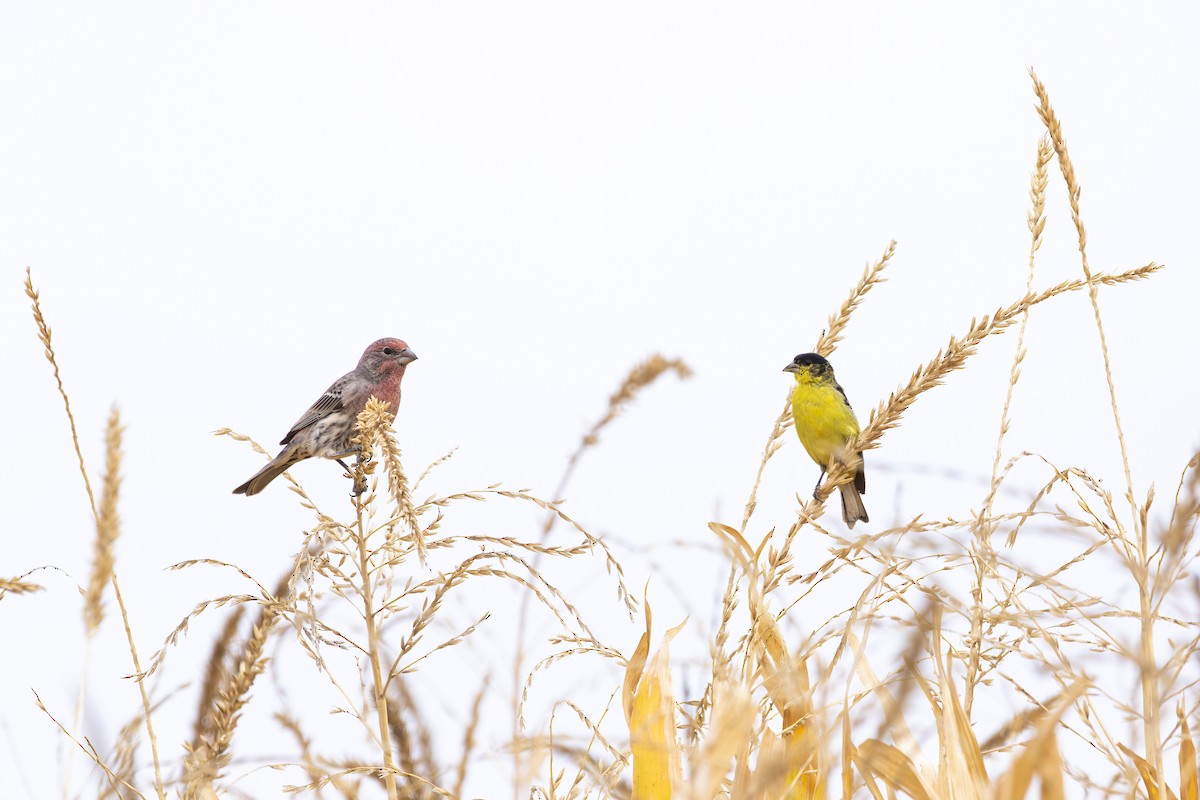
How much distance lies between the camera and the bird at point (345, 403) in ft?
20.3

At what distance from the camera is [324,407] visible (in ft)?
20.8

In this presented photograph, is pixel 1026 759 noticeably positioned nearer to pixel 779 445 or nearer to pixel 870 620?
pixel 870 620

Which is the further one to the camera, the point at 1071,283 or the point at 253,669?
the point at 1071,283

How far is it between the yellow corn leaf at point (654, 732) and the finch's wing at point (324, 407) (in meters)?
4.37

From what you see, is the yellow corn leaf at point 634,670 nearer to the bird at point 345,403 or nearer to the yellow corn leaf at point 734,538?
the yellow corn leaf at point 734,538

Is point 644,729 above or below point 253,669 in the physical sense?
below

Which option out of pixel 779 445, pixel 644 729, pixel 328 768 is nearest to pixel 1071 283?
pixel 779 445

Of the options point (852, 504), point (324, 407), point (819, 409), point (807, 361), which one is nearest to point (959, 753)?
point (819, 409)

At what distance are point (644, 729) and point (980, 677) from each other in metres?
0.61

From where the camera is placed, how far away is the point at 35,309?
235 cm

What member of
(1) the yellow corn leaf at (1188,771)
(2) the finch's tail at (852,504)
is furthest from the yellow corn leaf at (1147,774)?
(2) the finch's tail at (852,504)

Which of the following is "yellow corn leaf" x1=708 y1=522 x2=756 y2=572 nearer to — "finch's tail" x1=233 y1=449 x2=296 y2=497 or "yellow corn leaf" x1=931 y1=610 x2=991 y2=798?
"yellow corn leaf" x1=931 y1=610 x2=991 y2=798

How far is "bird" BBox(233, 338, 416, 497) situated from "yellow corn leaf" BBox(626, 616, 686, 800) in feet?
13.8

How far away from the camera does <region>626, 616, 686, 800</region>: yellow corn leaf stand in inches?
75.9
